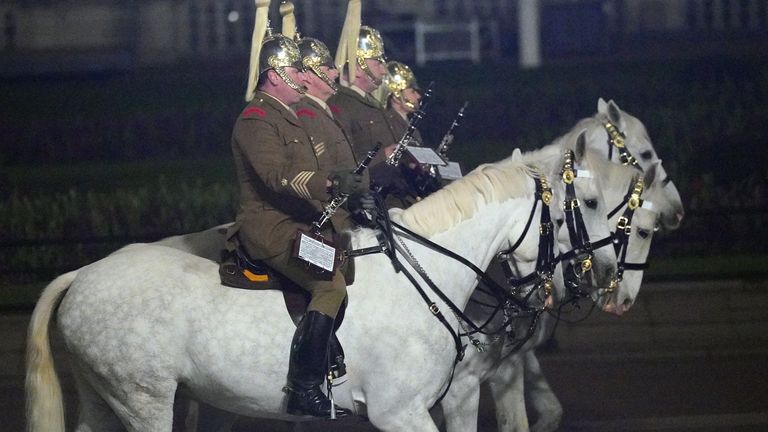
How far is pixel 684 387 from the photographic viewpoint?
9.77 meters

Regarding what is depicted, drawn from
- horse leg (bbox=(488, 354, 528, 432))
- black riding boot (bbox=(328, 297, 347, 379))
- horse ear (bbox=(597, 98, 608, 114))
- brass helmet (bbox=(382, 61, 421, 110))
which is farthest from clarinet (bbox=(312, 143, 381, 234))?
horse ear (bbox=(597, 98, 608, 114))

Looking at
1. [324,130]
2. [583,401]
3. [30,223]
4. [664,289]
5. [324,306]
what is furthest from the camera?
[30,223]

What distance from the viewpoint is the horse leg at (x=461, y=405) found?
6.73 m

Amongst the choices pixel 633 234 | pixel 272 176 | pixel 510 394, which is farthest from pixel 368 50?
pixel 272 176

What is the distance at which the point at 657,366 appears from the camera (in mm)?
10562

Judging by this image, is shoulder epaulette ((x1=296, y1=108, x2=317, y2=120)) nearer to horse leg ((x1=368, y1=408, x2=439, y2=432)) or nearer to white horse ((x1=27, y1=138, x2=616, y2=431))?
white horse ((x1=27, y1=138, x2=616, y2=431))

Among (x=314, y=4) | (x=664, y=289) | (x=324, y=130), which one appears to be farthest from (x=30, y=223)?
(x=314, y=4)

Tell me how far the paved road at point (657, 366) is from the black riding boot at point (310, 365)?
2872 mm

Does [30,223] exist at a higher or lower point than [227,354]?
lower

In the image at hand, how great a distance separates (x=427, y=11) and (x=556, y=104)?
4773mm

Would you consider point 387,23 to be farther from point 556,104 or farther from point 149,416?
Answer: point 149,416

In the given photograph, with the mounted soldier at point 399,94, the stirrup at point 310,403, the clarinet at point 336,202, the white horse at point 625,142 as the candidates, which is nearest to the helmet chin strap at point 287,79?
the clarinet at point 336,202

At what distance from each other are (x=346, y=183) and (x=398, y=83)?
272 centimetres

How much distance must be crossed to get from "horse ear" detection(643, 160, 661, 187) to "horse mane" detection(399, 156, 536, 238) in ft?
4.55
